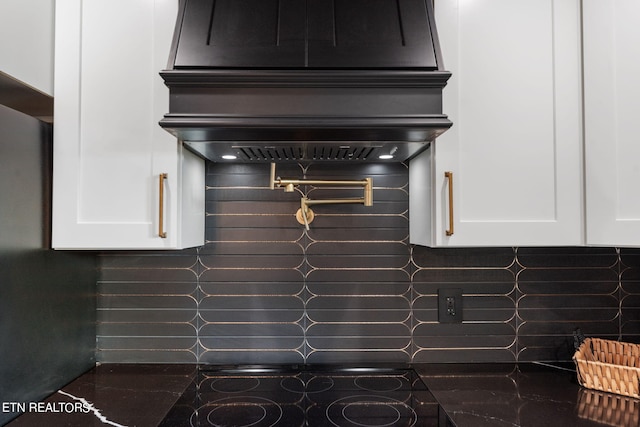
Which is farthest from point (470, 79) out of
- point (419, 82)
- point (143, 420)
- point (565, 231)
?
point (143, 420)

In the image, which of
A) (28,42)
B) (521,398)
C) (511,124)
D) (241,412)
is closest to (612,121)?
(511,124)

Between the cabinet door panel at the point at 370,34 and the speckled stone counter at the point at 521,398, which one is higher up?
the cabinet door panel at the point at 370,34

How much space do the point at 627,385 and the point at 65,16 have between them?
6.41 feet

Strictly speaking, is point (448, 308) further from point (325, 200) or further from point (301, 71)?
point (301, 71)

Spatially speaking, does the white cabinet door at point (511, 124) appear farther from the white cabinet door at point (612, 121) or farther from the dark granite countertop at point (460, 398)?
the dark granite countertop at point (460, 398)

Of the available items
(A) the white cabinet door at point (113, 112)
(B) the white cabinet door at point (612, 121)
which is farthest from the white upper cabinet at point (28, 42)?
(B) the white cabinet door at point (612, 121)

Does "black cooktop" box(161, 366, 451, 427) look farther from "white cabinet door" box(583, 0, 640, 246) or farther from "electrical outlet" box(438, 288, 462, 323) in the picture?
"white cabinet door" box(583, 0, 640, 246)

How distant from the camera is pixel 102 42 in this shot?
1087 mm

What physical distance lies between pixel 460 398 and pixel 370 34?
1059 mm

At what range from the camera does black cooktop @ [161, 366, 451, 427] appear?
3.34ft

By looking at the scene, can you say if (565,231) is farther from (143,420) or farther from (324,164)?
(143,420)

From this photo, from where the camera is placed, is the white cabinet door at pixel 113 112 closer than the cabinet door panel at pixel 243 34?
No

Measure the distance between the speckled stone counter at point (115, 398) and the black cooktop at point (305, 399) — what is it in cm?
5

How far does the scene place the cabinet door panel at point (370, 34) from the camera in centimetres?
95
